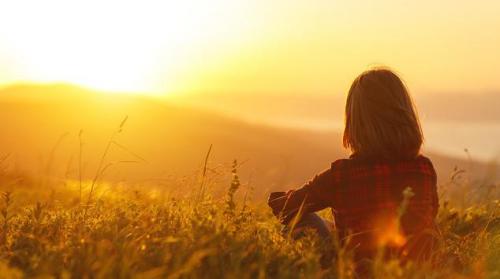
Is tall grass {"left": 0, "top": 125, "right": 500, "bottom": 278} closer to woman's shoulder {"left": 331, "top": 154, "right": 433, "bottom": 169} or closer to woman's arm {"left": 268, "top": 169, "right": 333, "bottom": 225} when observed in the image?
woman's arm {"left": 268, "top": 169, "right": 333, "bottom": 225}

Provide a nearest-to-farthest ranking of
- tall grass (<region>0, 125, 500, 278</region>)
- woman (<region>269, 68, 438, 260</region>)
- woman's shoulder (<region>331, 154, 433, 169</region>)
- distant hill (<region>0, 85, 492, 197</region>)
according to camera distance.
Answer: tall grass (<region>0, 125, 500, 278</region>)
woman (<region>269, 68, 438, 260</region>)
woman's shoulder (<region>331, 154, 433, 169</region>)
distant hill (<region>0, 85, 492, 197</region>)

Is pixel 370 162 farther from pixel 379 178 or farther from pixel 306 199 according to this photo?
pixel 306 199

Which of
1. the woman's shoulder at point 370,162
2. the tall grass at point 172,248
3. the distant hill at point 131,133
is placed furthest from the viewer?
the distant hill at point 131,133

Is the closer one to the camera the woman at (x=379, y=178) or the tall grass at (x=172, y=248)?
the tall grass at (x=172, y=248)

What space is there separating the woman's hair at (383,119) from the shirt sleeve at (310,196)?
31 cm

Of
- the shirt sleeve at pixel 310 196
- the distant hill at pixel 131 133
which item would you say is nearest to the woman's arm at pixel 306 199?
the shirt sleeve at pixel 310 196

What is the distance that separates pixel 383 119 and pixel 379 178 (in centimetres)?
42

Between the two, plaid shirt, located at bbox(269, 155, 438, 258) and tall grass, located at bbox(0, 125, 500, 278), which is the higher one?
plaid shirt, located at bbox(269, 155, 438, 258)

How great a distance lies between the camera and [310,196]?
5.05 m

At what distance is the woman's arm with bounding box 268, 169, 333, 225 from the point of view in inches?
196

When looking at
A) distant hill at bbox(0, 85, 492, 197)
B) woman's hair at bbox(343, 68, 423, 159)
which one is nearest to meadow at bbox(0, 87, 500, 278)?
woman's hair at bbox(343, 68, 423, 159)

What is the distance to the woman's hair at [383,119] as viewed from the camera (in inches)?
192

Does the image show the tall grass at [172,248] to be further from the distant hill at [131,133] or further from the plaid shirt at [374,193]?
the distant hill at [131,133]

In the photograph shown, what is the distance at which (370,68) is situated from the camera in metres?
5.21
